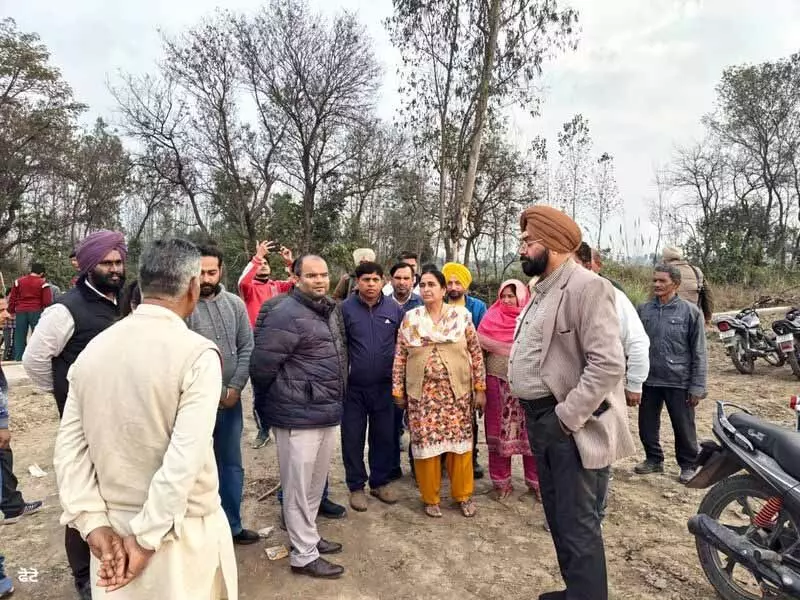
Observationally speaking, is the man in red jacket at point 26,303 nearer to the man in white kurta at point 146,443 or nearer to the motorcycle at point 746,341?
the man in white kurta at point 146,443

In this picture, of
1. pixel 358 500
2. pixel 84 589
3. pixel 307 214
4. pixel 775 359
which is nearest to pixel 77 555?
pixel 84 589

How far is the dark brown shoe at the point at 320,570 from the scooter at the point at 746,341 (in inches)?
298

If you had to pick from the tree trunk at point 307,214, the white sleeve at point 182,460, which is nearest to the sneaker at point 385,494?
the white sleeve at point 182,460

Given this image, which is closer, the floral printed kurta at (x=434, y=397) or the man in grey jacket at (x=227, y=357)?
the man in grey jacket at (x=227, y=357)

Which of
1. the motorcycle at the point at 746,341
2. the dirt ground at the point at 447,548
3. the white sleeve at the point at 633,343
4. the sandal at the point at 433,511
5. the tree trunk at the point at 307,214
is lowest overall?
the dirt ground at the point at 447,548

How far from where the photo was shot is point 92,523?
1604mm

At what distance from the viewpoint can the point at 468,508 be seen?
372 centimetres

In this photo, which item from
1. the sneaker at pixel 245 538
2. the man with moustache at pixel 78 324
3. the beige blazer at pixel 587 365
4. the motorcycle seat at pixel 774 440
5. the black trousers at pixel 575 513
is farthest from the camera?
the sneaker at pixel 245 538

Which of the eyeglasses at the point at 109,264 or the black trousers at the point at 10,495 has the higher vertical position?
the eyeglasses at the point at 109,264

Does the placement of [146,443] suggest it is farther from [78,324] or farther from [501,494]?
[501,494]

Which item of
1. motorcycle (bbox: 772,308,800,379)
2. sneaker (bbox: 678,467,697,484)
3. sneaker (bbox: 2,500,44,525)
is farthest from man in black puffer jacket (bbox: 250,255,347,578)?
motorcycle (bbox: 772,308,800,379)

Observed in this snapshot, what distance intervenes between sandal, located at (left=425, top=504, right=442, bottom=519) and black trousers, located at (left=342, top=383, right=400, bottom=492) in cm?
45

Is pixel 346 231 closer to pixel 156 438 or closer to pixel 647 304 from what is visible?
pixel 647 304

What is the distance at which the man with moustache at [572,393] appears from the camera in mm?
2195
